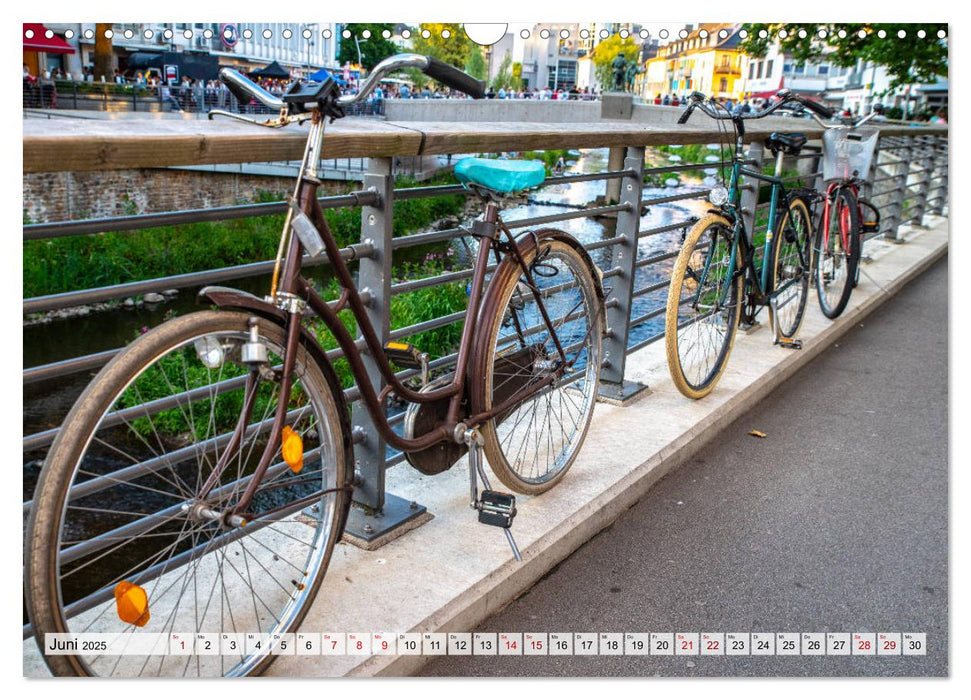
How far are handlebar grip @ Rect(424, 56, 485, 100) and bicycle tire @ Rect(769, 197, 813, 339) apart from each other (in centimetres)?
332

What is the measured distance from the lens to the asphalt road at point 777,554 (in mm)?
2643

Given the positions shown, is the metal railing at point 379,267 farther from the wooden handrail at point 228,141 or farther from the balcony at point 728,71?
the balcony at point 728,71

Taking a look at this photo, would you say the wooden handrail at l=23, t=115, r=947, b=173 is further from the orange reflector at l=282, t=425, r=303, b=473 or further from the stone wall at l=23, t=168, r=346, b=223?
the stone wall at l=23, t=168, r=346, b=223

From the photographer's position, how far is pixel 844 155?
613 centimetres

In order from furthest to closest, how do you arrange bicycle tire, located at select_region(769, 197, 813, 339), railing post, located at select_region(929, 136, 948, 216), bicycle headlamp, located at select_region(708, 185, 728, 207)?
railing post, located at select_region(929, 136, 948, 216) < bicycle tire, located at select_region(769, 197, 813, 339) < bicycle headlamp, located at select_region(708, 185, 728, 207)

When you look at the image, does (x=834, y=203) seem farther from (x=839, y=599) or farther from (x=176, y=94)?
(x=176, y=94)

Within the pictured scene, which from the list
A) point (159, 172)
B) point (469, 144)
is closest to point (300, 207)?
point (469, 144)

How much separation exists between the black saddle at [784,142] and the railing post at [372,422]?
9.80 feet

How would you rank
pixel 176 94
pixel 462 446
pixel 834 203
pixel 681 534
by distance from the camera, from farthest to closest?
pixel 176 94 < pixel 834 203 < pixel 681 534 < pixel 462 446

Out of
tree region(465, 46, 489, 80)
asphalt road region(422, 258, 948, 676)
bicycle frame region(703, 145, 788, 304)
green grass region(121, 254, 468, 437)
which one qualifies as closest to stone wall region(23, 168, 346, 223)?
green grass region(121, 254, 468, 437)

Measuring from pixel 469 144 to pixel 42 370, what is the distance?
1349 mm

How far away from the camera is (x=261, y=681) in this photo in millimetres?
2225

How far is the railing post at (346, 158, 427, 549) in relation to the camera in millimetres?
2850

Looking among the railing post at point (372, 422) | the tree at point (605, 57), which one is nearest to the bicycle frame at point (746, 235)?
the railing post at point (372, 422)
